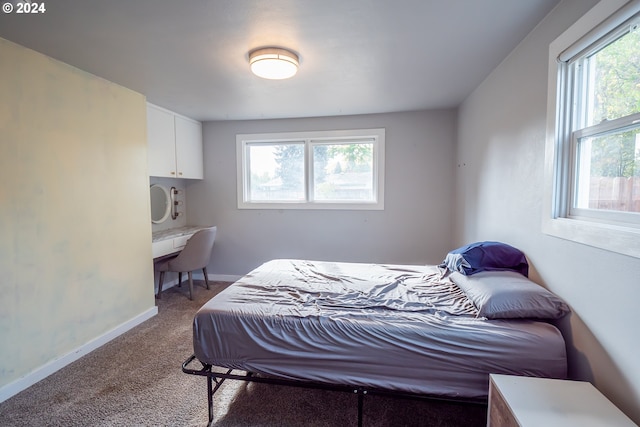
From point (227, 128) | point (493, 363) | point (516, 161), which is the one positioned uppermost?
point (227, 128)

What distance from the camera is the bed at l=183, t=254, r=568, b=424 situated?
1431 millimetres

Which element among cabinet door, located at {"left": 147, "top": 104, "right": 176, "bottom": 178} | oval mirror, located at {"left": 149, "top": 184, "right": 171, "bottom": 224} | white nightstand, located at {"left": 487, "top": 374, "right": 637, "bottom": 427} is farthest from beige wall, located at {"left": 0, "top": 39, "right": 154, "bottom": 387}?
white nightstand, located at {"left": 487, "top": 374, "right": 637, "bottom": 427}

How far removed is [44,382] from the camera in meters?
2.04

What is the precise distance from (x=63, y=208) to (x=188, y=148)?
1905 mm

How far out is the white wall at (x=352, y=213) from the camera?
12.1 feet

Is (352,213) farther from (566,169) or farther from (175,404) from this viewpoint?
(175,404)

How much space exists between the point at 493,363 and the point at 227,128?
13.2ft

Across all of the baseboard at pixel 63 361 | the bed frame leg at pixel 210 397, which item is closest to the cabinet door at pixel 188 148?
the baseboard at pixel 63 361

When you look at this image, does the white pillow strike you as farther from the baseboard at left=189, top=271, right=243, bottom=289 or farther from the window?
the baseboard at left=189, top=271, right=243, bottom=289

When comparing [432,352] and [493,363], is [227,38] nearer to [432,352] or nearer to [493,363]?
[432,352]

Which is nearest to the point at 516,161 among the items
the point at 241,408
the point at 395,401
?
the point at 395,401

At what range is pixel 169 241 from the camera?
342 cm

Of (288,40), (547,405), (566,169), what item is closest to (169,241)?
(288,40)

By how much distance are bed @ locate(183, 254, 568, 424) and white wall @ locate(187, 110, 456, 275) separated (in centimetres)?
187
